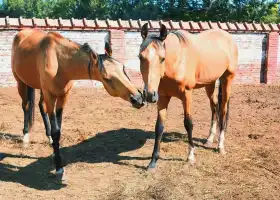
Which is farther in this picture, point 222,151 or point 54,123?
point 222,151

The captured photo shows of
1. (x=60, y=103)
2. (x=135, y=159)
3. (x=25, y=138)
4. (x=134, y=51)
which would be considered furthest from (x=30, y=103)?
(x=134, y=51)

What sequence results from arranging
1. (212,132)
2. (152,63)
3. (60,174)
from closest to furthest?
(152,63) < (60,174) < (212,132)

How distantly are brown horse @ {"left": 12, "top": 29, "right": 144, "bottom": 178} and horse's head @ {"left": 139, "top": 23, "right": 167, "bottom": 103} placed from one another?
321 millimetres

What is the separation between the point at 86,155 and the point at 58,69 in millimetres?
1693

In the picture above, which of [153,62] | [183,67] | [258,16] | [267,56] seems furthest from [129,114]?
[258,16]

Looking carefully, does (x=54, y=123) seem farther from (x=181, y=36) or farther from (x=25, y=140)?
(x=181, y=36)

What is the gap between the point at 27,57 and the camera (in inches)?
196

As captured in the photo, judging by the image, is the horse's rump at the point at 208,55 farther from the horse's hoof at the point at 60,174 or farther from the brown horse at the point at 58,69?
the horse's hoof at the point at 60,174

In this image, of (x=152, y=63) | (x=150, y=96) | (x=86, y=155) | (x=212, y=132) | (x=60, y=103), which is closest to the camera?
(x=150, y=96)

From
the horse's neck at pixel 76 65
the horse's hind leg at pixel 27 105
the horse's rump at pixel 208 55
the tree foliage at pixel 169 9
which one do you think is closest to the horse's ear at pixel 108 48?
the horse's neck at pixel 76 65

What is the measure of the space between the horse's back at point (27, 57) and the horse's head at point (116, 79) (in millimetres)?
1298

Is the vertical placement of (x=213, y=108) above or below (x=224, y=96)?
below

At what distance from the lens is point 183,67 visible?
4754mm

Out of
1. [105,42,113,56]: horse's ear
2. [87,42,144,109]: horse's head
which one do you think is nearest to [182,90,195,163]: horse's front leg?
[87,42,144,109]: horse's head
